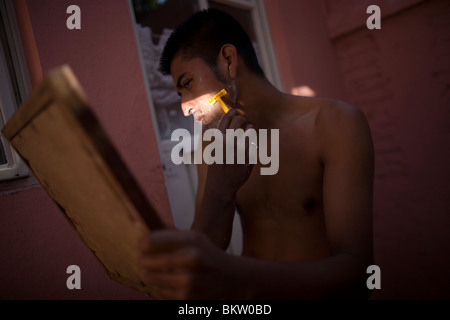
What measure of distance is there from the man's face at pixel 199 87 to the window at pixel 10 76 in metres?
0.66

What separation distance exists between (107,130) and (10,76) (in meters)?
0.43

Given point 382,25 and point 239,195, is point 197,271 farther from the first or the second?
point 382,25

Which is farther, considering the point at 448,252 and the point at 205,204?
the point at 448,252

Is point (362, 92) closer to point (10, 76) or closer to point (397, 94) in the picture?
point (397, 94)

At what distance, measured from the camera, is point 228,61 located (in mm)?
1340

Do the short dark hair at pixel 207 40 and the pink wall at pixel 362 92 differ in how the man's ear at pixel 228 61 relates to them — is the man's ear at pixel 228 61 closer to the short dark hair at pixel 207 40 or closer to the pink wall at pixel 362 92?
the short dark hair at pixel 207 40

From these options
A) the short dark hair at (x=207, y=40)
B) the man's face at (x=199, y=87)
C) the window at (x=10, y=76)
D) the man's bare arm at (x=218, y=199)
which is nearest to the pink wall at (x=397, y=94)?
the short dark hair at (x=207, y=40)

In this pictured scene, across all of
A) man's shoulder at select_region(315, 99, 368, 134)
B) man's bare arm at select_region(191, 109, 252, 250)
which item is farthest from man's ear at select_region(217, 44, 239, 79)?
man's bare arm at select_region(191, 109, 252, 250)

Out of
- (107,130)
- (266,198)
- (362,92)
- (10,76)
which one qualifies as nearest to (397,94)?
(362,92)

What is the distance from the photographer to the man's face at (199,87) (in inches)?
49.9
